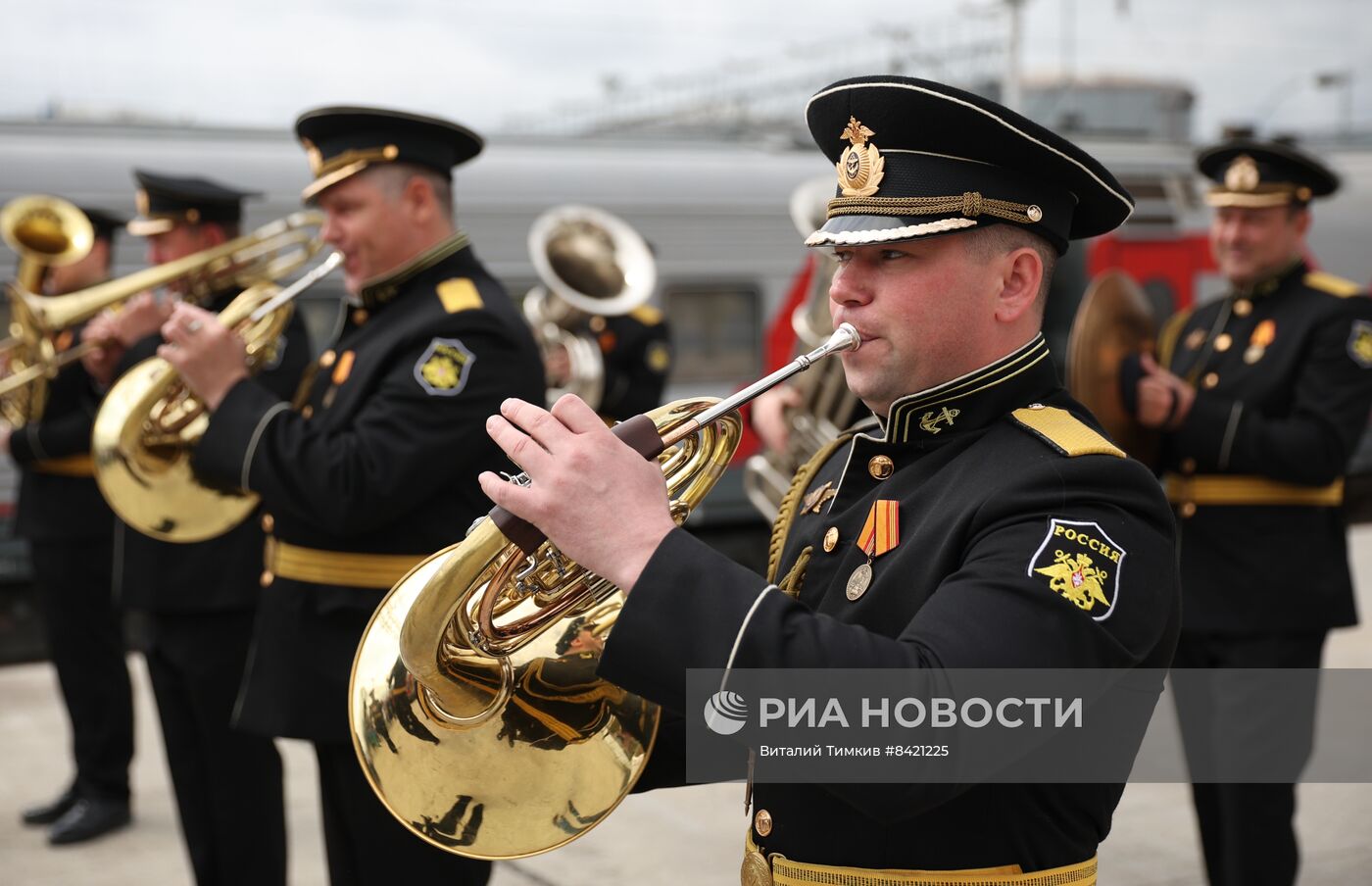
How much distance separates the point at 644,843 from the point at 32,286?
10.3 feet

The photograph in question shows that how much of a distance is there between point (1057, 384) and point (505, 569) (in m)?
0.73

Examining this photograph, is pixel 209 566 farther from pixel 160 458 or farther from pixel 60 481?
pixel 60 481

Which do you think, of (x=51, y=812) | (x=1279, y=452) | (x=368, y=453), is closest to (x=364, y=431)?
(x=368, y=453)

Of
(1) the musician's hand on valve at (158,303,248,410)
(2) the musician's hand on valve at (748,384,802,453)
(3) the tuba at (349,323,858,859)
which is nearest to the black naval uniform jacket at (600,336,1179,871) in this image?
(3) the tuba at (349,323,858,859)

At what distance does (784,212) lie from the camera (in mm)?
10062

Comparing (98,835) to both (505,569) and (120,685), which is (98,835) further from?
(505,569)

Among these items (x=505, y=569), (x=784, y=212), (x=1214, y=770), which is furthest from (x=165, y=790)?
(x=784, y=212)

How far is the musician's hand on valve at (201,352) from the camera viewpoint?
10.6 feet

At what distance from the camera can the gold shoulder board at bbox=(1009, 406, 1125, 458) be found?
170 centimetres

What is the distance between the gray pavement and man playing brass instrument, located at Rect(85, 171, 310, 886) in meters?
0.76

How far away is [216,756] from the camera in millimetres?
3896

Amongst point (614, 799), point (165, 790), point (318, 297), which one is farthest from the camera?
point (318, 297)

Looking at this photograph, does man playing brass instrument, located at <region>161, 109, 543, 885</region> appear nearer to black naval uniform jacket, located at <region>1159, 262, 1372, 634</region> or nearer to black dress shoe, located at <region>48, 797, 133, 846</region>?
black naval uniform jacket, located at <region>1159, 262, 1372, 634</region>

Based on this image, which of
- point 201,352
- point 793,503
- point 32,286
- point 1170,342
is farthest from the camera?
point 32,286
